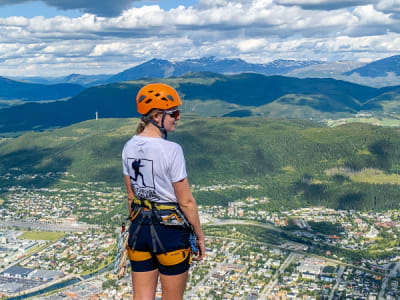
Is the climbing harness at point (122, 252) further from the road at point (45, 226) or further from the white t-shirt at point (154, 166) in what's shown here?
the road at point (45, 226)

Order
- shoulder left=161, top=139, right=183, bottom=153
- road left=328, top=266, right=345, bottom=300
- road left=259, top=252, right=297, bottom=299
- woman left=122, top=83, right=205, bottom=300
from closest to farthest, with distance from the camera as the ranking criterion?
shoulder left=161, top=139, right=183, bottom=153, woman left=122, top=83, right=205, bottom=300, road left=328, top=266, right=345, bottom=300, road left=259, top=252, right=297, bottom=299

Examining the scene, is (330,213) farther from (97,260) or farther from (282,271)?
(97,260)

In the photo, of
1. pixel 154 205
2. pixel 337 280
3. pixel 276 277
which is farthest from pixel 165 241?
pixel 337 280

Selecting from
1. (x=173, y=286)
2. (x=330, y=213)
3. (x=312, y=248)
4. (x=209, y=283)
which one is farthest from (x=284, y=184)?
(x=173, y=286)

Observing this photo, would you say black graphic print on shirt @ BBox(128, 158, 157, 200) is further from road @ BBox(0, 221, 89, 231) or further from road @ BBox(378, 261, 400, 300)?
road @ BBox(0, 221, 89, 231)

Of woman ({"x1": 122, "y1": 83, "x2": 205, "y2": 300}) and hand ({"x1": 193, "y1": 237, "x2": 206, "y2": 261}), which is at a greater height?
woman ({"x1": 122, "y1": 83, "x2": 205, "y2": 300})

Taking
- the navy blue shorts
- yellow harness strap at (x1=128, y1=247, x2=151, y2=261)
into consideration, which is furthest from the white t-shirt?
yellow harness strap at (x1=128, y1=247, x2=151, y2=261)

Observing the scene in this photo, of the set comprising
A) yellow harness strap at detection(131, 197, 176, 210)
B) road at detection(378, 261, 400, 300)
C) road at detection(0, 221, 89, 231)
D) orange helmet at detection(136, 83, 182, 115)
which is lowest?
road at detection(0, 221, 89, 231)
